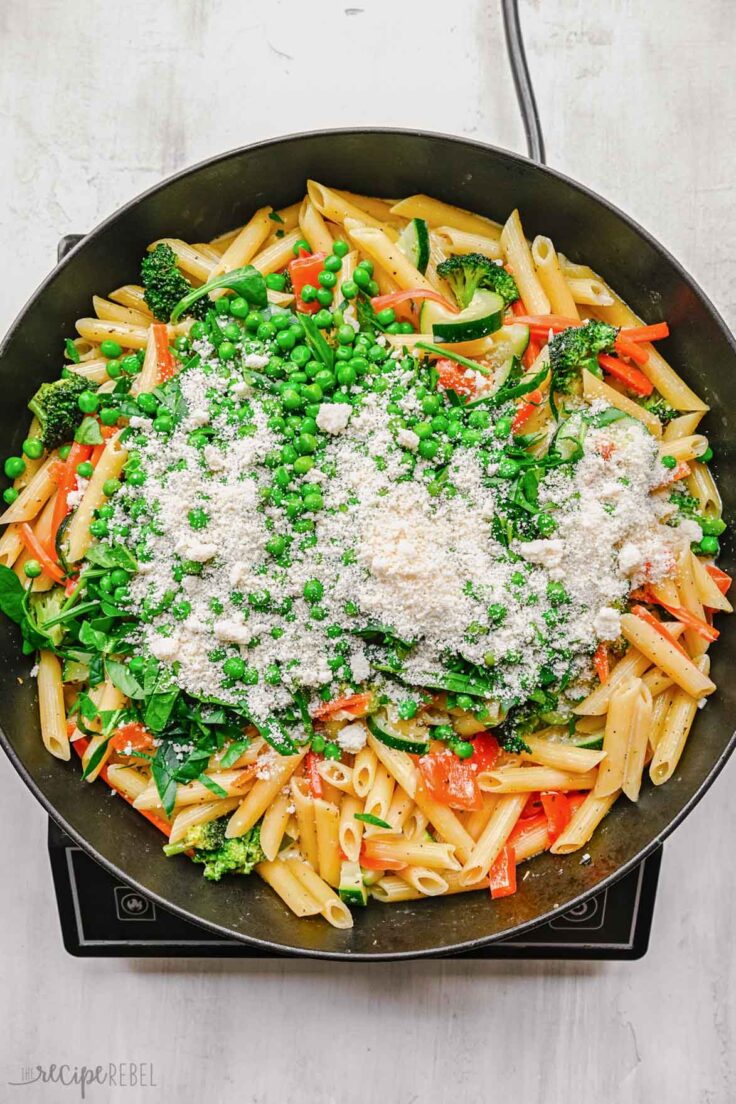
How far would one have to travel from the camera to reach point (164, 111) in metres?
3.64

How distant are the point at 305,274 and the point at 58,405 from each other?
93cm

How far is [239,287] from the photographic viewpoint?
123 inches

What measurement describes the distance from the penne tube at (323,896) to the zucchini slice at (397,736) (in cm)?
53

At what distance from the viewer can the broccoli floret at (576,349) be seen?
311 centimetres

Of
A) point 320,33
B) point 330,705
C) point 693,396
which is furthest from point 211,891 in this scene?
point 320,33

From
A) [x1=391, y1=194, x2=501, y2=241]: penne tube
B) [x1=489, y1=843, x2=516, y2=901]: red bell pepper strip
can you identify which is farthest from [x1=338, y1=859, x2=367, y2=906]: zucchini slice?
[x1=391, y1=194, x2=501, y2=241]: penne tube

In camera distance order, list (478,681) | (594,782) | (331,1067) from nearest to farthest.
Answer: (478,681), (594,782), (331,1067)

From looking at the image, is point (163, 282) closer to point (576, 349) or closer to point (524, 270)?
point (524, 270)

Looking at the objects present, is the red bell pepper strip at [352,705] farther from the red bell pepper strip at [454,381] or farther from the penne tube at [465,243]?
the penne tube at [465,243]

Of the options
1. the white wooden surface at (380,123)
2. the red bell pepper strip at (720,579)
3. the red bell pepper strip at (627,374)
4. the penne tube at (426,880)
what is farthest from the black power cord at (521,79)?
the penne tube at (426,880)

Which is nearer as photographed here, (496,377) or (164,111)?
(496,377)

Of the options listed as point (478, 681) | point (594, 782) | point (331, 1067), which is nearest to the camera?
point (478, 681)

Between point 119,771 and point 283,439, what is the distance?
1224 millimetres

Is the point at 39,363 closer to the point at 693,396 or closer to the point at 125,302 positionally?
the point at 125,302
